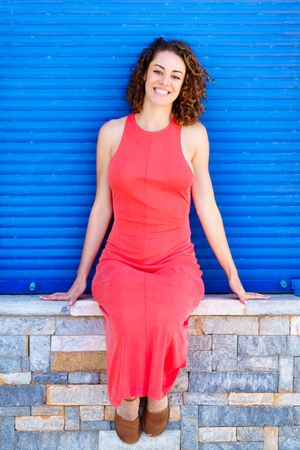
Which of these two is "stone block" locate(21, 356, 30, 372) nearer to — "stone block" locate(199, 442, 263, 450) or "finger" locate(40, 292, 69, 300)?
"finger" locate(40, 292, 69, 300)

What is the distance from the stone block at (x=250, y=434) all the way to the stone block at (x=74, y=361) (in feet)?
2.92

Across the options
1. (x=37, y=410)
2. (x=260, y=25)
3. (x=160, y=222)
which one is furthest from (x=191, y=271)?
(x=260, y=25)

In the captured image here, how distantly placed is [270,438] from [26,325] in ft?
Answer: 5.18

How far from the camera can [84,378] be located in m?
3.29

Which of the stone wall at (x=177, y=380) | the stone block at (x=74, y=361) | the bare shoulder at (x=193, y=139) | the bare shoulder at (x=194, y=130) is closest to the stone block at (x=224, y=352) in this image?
the stone wall at (x=177, y=380)

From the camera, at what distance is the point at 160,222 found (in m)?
3.14

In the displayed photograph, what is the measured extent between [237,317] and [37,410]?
1277 mm

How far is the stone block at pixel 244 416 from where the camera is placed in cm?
332

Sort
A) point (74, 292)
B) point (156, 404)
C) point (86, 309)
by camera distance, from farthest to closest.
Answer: point (74, 292) < point (86, 309) < point (156, 404)

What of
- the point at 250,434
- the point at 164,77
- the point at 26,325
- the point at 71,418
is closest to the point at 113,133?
the point at 164,77

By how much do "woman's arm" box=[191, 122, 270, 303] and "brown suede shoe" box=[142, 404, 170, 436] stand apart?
0.77 metres

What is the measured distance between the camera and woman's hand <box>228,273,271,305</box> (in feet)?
10.8

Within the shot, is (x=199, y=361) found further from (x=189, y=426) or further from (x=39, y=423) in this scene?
(x=39, y=423)

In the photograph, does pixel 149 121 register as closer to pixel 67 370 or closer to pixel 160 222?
pixel 160 222
